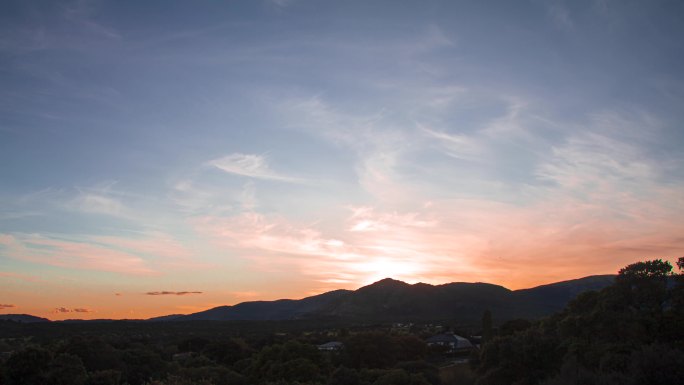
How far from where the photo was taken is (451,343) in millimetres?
78375

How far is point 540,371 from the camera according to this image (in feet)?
99.5

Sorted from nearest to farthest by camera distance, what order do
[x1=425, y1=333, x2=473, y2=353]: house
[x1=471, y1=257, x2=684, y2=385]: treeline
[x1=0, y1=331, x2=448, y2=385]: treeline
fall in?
[x1=471, y1=257, x2=684, y2=385]: treeline
[x1=0, y1=331, x2=448, y2=385]: treeline
[x1=425, y1=333, x2=473, y2=353]: house

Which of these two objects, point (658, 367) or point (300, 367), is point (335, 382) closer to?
point (300, 367)

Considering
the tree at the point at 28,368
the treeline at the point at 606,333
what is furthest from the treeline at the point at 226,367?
the treeline at the point at 606,333

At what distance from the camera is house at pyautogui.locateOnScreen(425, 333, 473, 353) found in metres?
74.6

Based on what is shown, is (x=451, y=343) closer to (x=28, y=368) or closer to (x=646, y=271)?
(x=646, y=271)

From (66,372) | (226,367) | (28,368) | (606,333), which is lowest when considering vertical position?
(226,367)

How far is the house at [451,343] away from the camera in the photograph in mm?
74644

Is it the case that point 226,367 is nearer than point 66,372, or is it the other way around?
point 66,372

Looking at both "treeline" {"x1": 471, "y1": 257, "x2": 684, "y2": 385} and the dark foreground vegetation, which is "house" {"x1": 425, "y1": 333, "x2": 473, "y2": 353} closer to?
the dark foreground vegetation

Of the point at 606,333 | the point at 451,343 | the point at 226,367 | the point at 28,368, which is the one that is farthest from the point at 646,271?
the point at 451,343

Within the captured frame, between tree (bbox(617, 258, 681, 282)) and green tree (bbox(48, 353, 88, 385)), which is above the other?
tree (bbox(617, 258, 681, 282))

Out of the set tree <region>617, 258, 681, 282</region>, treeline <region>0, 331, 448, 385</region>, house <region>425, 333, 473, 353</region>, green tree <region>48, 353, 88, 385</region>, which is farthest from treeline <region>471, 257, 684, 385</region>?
house <region>425, 333, 473, 353</region>

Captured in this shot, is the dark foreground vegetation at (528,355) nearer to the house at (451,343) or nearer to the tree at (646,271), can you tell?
the tree at (646,271)
